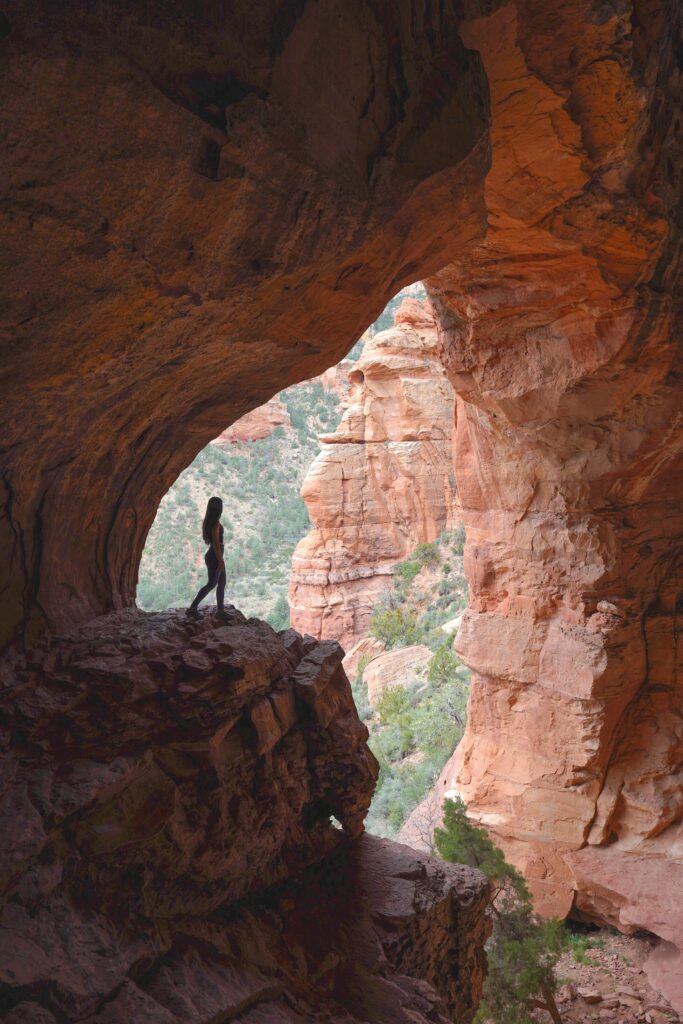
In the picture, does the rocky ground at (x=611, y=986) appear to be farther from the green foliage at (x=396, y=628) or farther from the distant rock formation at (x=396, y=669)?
the green foliage at (x=396, y=628)

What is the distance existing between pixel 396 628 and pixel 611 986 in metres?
14.1

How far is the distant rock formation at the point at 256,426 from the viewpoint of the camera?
3841 cm

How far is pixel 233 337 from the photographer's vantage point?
3066 millimetres

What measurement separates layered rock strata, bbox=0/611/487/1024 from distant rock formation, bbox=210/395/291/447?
113 feet

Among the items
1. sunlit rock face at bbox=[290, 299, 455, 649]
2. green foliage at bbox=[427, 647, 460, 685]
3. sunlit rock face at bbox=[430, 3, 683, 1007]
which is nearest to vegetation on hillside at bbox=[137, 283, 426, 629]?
sunlit rock face at bbox=[290, 299, 455, 649]

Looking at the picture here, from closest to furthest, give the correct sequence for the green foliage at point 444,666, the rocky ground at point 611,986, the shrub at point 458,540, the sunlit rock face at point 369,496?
the rocky ground at point 611,986 < the green foliage at point 444,666 < the shrub at point 458,540 < the sunlit rock face at point 369,496

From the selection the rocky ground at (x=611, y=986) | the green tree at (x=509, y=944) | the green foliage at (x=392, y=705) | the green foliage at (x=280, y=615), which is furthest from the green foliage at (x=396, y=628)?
the green tree at (x=509, y=944)

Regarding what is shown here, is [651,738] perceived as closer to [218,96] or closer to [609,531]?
[609,531]

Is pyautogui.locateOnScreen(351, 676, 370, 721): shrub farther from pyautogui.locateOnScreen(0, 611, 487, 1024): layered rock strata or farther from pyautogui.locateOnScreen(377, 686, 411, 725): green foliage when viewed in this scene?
pyautogui.locateOnScreen(0, 611, 487, 1024): layered rock strata

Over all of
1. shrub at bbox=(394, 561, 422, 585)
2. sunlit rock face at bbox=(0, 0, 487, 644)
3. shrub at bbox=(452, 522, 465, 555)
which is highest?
sunlit rock face at bbox=(0, 0, 487, 644)

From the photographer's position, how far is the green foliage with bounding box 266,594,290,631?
26.8m

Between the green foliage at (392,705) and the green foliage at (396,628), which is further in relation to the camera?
the green foliage at (396,628)

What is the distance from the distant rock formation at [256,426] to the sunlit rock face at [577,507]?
1193 inches

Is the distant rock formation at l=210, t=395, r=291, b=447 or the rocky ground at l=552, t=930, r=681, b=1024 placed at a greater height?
the distant rock formation at l=210, t=395, r=291, b=447
